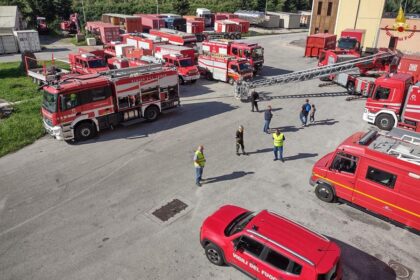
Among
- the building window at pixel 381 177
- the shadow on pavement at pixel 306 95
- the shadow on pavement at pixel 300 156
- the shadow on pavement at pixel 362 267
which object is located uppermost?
the building window at pixel 381 177

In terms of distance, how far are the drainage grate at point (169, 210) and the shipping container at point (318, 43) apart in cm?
3378

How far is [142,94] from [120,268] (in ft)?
40.1

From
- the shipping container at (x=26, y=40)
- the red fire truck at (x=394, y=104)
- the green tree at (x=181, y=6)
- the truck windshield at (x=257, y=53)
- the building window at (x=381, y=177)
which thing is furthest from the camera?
the green tree at (x=181, y=6)

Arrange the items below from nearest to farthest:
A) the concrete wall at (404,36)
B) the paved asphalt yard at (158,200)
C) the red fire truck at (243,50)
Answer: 1. the paved asphalt yard at (158,200)
2. the red fire truck at (243,50)
3. the concrete wall at (404,36)

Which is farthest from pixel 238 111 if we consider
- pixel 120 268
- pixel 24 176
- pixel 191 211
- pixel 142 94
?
pixel 120 268

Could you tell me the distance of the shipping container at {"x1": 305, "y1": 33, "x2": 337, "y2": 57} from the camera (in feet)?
129

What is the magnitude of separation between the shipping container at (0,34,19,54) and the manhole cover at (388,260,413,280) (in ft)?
150

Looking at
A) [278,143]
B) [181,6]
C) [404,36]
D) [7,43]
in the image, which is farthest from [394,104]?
[181,6]

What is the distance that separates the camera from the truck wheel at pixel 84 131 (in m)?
17.5

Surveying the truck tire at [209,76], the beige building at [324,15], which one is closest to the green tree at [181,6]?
the beige building at [324,15]

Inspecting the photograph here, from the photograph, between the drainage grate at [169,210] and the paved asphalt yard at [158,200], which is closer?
the paved asphalt yard at [158,200]

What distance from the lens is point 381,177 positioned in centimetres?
1073

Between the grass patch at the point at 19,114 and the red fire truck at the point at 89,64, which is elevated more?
the red fire truck at the point at 89,64

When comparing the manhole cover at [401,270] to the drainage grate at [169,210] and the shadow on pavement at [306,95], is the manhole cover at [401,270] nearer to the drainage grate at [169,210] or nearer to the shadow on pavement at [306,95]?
the drainage grate at [169,210]
